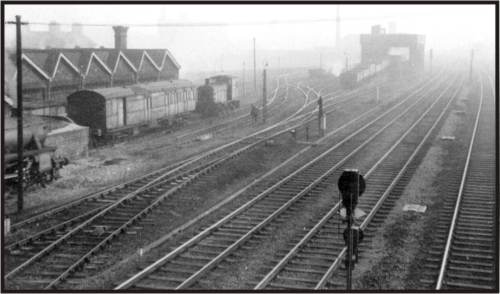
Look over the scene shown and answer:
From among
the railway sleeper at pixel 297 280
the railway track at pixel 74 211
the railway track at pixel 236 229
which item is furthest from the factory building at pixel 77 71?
the railway sleeper at pixel 297 280

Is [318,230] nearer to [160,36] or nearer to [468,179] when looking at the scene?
[468,179]

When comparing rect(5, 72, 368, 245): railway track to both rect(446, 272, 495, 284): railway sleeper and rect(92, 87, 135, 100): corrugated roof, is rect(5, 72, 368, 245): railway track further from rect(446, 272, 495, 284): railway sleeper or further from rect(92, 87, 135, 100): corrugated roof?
rect(446, 272, 495, 284): railway sleeper

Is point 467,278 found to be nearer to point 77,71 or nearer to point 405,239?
point 405,239

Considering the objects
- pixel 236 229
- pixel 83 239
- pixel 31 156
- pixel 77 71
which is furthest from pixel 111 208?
pixel 77 71

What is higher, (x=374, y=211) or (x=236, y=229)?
(x=374, y=211)

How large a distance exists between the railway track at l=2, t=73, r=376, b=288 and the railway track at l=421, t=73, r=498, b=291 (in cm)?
719

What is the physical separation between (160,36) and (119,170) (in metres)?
60.9

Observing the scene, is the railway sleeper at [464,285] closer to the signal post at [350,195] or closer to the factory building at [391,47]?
the signal post at [350,195]

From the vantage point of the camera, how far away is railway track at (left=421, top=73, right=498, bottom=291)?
11.3 meters

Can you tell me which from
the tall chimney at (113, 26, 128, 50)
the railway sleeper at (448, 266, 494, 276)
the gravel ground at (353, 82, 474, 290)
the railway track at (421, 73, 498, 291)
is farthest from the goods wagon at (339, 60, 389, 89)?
the railway sleeper at (448, 266, 494, 276)

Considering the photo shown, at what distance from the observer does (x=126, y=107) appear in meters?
29.5

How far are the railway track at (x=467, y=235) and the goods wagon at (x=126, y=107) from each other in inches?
624

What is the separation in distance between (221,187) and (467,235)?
784 centimetres

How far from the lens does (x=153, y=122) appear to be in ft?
105
